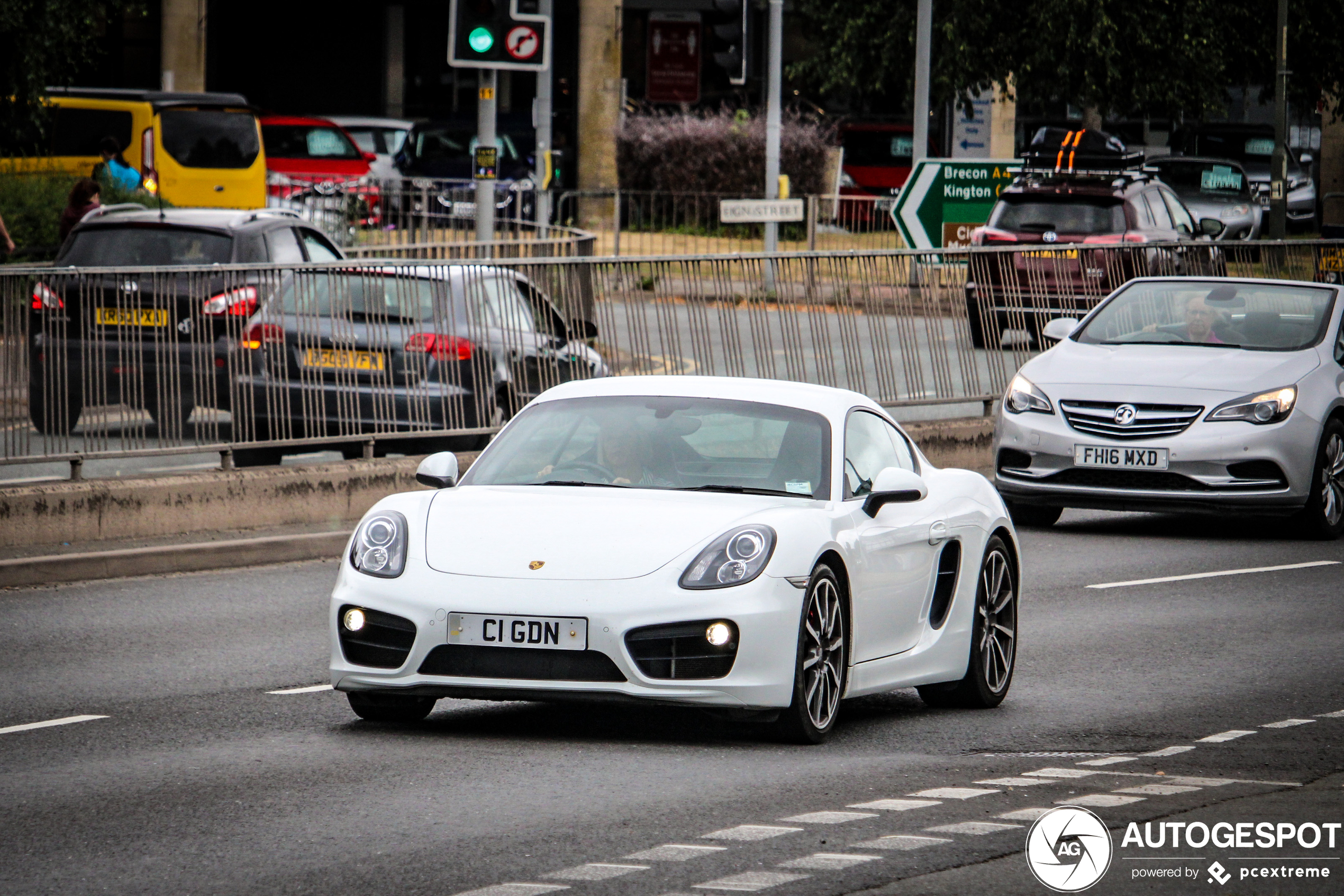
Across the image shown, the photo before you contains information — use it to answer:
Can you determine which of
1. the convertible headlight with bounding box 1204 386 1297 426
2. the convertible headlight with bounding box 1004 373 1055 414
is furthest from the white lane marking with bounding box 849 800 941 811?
the convertible headlight with bounding box 1004 373 1055 414

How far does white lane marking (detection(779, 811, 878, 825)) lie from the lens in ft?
20.2

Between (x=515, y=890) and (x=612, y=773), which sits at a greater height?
(x=515, y=890)

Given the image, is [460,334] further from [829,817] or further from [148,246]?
[829,817]

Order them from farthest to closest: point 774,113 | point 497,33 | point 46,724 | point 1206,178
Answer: point 1206,178 < point 774,113 < point 497,33 < point 46,724

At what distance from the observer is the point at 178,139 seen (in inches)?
1294

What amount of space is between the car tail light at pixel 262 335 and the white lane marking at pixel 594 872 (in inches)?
308

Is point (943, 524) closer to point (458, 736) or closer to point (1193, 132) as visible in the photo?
point (458, 736)

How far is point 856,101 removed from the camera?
55.2 meters

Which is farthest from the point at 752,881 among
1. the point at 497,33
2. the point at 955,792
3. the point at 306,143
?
the point at 306,143

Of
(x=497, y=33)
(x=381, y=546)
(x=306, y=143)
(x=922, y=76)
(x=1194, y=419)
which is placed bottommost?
(x=1194, y=419)

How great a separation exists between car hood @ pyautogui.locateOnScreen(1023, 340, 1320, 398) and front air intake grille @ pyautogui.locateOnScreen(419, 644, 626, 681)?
24.2 feet

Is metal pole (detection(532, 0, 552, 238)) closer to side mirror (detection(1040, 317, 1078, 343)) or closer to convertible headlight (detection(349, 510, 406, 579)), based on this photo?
side mirror (detection(1040, 317, 1078, 343))

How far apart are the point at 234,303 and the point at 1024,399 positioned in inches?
197

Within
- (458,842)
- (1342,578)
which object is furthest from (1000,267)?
(458,842)
